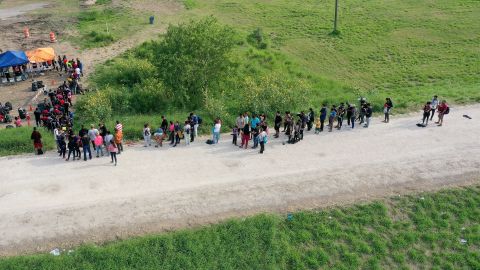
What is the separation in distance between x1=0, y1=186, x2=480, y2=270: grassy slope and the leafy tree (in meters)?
11.4

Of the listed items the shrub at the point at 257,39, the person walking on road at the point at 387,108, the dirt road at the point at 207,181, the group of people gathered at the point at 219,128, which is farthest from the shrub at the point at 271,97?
the shrub at the point at 257,39

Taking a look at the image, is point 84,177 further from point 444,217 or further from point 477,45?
point 477,45

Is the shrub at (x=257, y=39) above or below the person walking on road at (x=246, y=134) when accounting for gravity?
above

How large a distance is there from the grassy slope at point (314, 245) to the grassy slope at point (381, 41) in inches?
394

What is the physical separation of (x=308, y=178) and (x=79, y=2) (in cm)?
3605

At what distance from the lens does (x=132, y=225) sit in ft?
54.0

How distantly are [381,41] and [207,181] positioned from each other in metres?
25.0

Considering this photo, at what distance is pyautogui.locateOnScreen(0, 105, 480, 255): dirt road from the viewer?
16.6 meters

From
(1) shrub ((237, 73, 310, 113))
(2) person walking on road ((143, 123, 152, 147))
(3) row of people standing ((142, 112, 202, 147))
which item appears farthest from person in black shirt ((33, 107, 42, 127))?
(1) shrub ((237, 73, 310, 113))

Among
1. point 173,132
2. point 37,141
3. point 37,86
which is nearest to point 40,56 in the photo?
point 37,86

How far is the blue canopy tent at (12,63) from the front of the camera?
3059 cm

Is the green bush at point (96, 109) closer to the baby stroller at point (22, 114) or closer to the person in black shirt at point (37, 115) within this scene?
the person in black shirt at point (37, 115)

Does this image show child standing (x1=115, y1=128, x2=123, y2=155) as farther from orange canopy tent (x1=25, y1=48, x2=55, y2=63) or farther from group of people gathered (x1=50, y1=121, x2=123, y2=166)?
orange canopy tent (x1=25, y1=48, x2=55, y2=63)

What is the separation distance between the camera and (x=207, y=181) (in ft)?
61.3
